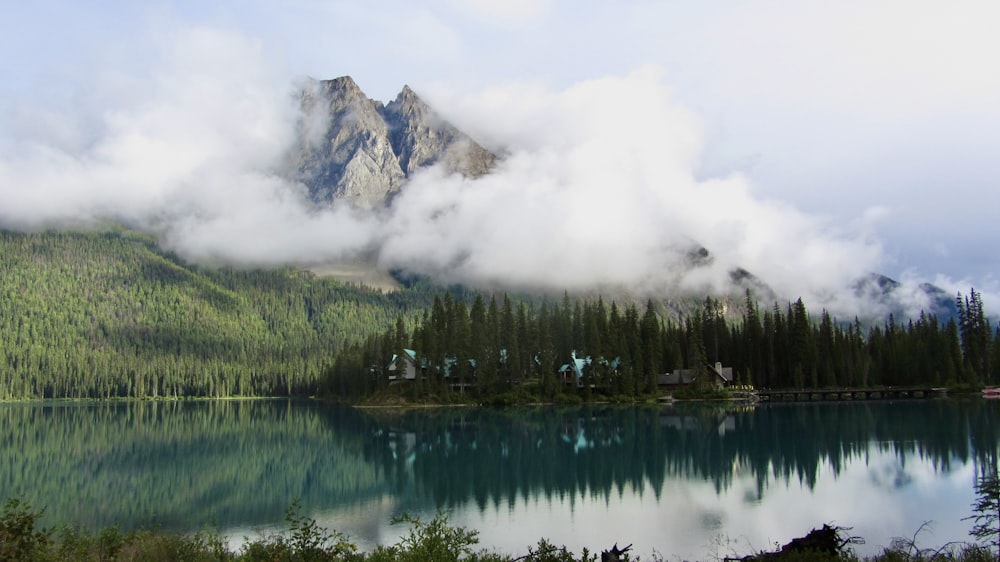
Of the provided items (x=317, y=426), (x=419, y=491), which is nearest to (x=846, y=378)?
(x=317, y=426)

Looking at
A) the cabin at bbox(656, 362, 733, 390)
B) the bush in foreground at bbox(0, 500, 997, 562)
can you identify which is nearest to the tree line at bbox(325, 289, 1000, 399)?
the cabin at bbox(656, 362, 733, 390)

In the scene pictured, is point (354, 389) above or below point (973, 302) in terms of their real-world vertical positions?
below

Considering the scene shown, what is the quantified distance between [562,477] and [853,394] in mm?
92198

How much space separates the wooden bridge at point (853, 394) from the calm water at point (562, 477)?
31.6 m

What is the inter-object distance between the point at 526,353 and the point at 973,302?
7740cm

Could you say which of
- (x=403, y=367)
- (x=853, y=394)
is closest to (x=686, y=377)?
(x=853, y=394)

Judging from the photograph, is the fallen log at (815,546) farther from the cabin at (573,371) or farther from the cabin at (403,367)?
the cabin at (403,367)

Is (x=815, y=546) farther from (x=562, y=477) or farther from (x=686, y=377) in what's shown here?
(x=686, y=377)

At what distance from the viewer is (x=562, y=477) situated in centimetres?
4206

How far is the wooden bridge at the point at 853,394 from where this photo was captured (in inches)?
4481

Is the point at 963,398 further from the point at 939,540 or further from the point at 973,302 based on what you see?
the point at 939,540

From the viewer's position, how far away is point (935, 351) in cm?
11725

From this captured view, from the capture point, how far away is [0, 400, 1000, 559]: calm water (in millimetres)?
29734

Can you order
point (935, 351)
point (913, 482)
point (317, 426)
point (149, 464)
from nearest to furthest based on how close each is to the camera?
point (913, 482) → point (149, 464) → point (317, 426) → point (935, 351)
